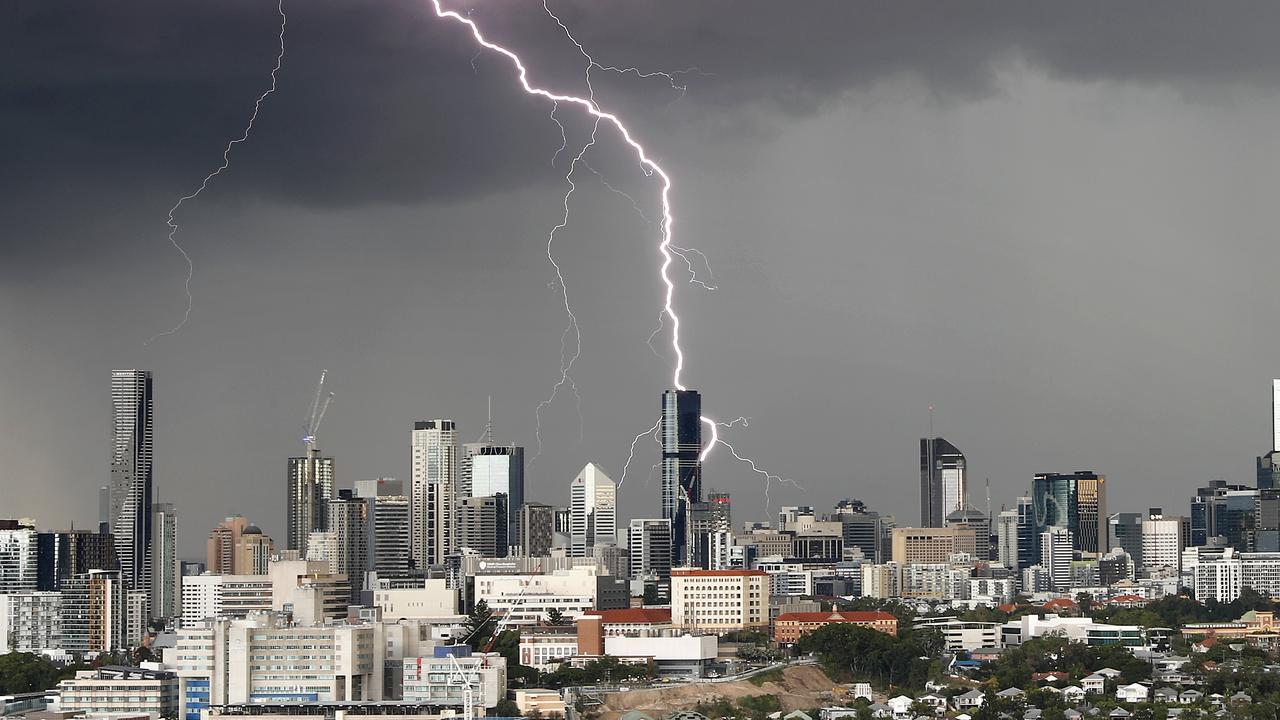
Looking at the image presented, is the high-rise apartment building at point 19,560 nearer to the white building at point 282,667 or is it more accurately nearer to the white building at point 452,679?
the white building at point 282,667

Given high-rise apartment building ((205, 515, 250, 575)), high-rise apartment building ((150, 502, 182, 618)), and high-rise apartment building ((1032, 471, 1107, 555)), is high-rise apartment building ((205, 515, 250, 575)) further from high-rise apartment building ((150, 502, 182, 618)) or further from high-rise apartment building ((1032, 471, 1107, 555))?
high-rise apartment building ((1032, 471, 1107, 555))

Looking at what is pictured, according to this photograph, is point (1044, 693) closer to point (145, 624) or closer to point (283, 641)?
point (283, 641)

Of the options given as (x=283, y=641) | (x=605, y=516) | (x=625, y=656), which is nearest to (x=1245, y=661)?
(x=625, y=656)

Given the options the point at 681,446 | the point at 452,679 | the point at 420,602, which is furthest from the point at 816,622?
the point at 681,446

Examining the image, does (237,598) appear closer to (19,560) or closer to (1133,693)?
(19,560)

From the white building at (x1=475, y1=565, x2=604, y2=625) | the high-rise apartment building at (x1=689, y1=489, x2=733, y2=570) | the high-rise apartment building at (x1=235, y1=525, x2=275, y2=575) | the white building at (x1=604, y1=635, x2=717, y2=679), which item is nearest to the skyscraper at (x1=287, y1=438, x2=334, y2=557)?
the high-rise apartment building at (x1=235, y1=525, x2=275, y2=575)

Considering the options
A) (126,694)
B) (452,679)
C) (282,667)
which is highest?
(282,667)
